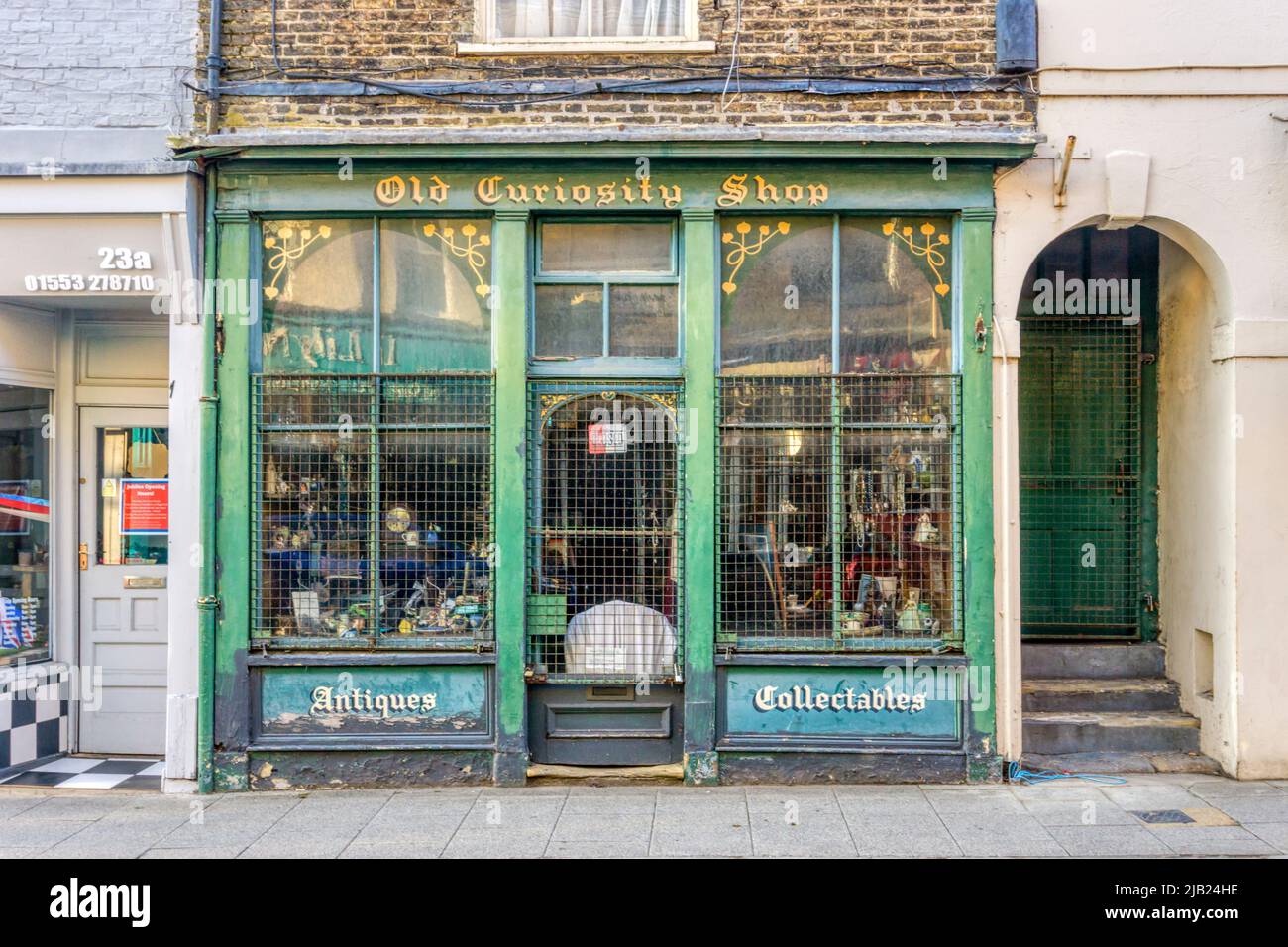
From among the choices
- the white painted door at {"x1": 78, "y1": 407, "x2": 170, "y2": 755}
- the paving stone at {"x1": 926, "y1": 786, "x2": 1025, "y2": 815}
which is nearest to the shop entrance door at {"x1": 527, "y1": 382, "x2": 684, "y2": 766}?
the paving stone at {"x1": 926, "y1": 786, "x2": 1025, "y2": 815}

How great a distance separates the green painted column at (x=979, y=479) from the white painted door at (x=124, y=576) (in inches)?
229

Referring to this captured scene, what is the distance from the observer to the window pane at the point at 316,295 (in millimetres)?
7500

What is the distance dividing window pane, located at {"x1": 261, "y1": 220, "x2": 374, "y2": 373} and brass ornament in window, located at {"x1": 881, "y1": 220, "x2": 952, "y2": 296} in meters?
3.66

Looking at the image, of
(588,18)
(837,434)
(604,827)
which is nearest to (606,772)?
(604,827)

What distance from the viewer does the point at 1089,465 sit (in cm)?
852

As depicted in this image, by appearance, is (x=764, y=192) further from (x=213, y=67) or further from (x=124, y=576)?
(x=124, y=576)

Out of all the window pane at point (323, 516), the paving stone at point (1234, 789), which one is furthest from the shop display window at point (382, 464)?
the paving stone at point (1234, 789)

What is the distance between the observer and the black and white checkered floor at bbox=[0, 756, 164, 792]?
7.47 metres

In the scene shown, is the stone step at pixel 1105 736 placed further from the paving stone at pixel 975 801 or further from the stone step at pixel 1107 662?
the paving stone at pixel 975 801

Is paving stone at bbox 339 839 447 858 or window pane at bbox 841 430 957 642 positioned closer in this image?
paving stone at bbox 339 839 447 858

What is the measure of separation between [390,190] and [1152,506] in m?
6.20

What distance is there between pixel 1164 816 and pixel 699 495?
3.47m

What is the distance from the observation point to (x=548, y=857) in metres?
5.97

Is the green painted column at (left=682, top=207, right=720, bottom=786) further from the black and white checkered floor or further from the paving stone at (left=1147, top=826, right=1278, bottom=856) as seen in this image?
the black and white checkered floor
